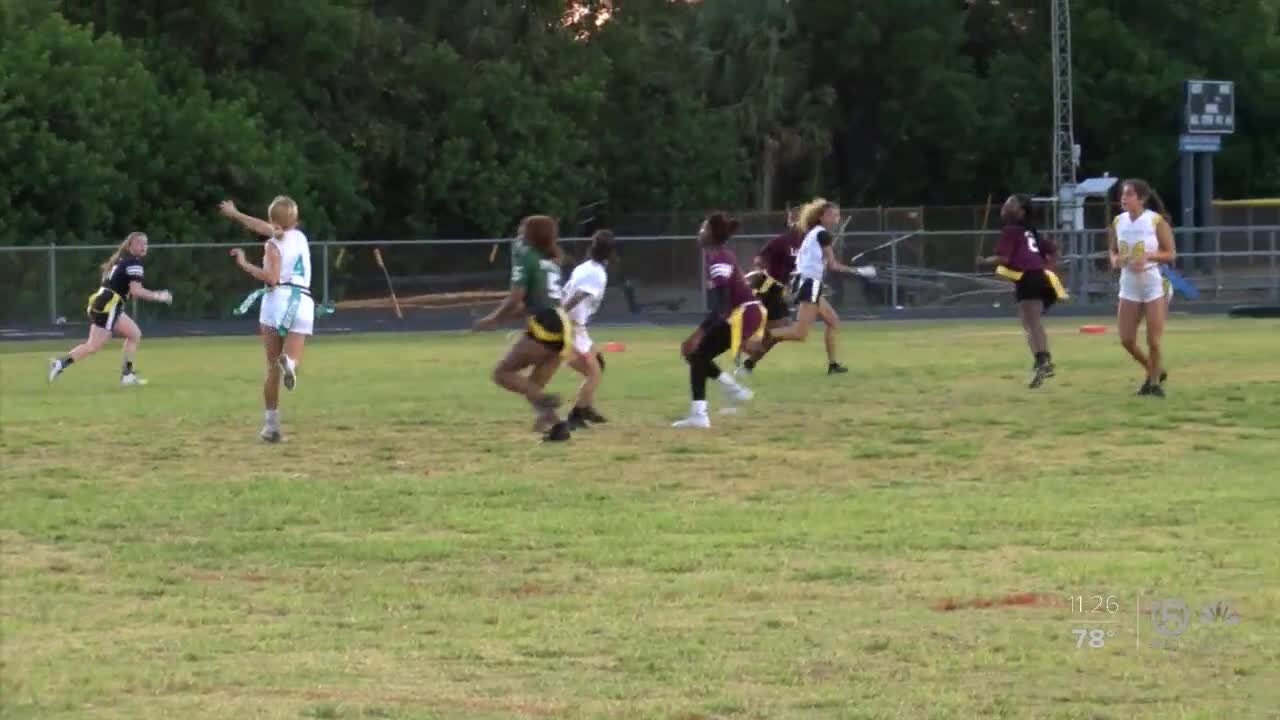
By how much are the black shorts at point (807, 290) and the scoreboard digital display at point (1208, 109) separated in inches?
1197

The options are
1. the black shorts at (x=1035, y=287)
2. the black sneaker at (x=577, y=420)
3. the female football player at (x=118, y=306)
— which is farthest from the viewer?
the female football player at (x=118, y=306)

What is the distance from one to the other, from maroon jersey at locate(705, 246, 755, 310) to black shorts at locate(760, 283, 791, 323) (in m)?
4.65

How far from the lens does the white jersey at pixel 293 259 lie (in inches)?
632

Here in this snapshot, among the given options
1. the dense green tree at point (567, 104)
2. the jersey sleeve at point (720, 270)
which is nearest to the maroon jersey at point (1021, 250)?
the jersey sleeve at point (720, 270)

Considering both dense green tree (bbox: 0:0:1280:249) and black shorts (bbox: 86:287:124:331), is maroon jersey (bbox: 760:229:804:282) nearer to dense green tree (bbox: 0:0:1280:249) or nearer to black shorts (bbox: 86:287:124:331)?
black shorts (bbox: 86:287:124:331)

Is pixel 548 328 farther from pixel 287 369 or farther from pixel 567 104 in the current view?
pixel 567 104

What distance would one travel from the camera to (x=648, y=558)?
34.6 ft

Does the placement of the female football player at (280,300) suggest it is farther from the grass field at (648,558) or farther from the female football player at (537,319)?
the female football player at (537,319)

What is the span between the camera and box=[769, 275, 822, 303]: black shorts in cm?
2266

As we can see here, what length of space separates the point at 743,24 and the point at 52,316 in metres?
32.1

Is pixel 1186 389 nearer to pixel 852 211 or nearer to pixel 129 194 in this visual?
pixel 129 194

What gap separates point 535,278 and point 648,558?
5375mm

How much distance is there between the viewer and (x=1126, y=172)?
67.2m

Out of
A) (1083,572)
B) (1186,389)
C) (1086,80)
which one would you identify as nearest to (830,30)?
(1086,80)
